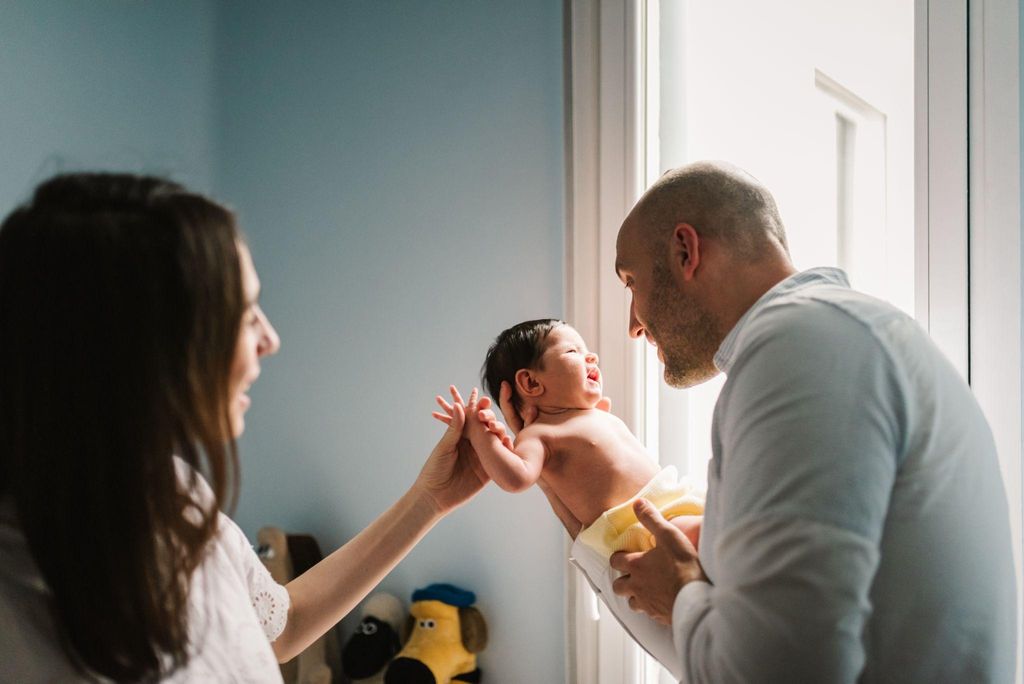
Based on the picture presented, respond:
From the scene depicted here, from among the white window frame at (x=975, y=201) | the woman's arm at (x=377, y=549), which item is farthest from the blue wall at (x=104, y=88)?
the white window frame at (x=975, y=201)

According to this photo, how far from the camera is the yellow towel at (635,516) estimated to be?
134 centimetres

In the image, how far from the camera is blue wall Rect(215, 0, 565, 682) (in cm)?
198

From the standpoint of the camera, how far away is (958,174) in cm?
135

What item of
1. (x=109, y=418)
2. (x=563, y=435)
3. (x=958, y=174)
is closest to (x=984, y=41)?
(x=958, y=174)

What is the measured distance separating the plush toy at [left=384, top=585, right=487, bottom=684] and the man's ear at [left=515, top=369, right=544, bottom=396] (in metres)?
0.73

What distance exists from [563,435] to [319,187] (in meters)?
1.33

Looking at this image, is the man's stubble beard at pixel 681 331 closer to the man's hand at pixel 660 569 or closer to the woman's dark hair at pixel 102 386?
the man's hand at pixel 660 569

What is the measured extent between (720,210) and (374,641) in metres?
1.52

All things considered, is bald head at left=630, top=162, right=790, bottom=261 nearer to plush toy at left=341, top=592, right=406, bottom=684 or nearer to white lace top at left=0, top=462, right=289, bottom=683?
white lace top at left=0, top=462, right=289, bottom=683

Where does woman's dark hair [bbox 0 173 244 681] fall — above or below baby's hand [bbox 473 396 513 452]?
above

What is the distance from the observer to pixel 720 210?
1171mm

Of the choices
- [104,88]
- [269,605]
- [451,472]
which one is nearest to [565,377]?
[451,472]

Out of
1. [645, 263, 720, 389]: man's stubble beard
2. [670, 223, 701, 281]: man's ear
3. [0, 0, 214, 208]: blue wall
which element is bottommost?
[645, 263, 720, 389]: man's stubble beard

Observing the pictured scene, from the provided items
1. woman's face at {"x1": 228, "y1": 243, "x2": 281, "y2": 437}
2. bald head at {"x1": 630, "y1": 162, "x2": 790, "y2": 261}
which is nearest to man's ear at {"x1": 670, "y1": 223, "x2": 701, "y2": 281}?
bald head at {"x1": 630, "y1": 162, "x2": 790, "y2": 261}
